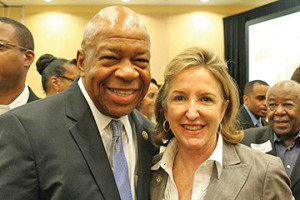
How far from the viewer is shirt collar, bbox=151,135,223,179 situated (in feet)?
5.63

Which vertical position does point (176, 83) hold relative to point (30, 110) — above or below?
above

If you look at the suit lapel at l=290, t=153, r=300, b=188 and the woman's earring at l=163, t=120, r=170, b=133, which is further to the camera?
the suit lapel at l=290, t=153, r=300, b=188

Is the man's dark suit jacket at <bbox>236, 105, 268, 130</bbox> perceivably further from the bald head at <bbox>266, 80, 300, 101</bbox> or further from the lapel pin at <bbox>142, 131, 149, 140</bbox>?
the lapel pin at <bbox>142, 131, 149, 140</bbox>

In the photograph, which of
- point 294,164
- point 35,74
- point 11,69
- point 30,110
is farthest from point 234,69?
point 30,110

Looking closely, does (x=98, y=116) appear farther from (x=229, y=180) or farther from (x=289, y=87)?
(x=289, y=87)

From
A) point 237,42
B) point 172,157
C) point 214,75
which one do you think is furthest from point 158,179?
point 237,42

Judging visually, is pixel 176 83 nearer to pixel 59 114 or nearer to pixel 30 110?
pixel 59 114

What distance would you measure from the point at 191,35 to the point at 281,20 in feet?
8.13

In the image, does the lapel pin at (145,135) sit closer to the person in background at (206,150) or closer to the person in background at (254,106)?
the person in background at (206,150)

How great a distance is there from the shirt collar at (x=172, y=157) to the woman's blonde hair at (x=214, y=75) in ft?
0.22

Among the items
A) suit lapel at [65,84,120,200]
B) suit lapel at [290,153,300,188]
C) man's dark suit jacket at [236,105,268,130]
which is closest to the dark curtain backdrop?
man's dark suit jacket at [236,105,268,130]

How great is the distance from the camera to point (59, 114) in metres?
1.54

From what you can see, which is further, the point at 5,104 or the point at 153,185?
the point at 5,104

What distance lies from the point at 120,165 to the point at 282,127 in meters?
1.92
